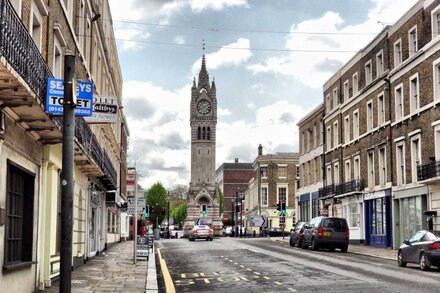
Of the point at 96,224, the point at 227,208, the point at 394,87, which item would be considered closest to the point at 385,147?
the point at 394,87

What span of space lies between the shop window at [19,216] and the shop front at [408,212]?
2333cm

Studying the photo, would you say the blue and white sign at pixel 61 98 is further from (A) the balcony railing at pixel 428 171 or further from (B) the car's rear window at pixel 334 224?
(B) the car's rear window at pixel 334 224

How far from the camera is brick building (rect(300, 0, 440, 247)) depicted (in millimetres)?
32500

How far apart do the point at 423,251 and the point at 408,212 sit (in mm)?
14066

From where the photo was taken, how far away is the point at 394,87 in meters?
37.6

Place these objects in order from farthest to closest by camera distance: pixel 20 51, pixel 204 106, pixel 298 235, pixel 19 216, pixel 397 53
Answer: pixel 204 106
pixel 298 235
pixel 397 53
pixel 19 216
pixel 20 51

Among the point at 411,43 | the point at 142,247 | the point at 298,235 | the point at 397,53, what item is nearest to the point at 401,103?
the point at 397,53

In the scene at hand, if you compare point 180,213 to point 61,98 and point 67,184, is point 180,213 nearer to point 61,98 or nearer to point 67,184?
point 61,98

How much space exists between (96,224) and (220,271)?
36.4ft

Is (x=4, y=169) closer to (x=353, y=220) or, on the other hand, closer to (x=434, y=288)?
(x=434, y=288)

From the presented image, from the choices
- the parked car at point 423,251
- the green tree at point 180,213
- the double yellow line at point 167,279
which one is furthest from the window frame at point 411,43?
the green tree at point 180,213

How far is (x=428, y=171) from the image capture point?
3184 centimetres

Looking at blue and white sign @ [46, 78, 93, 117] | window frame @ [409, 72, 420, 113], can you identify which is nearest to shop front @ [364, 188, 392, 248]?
window frame @ [409, 72, 420, 113]

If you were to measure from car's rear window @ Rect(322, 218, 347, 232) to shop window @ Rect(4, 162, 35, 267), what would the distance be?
23.4m
